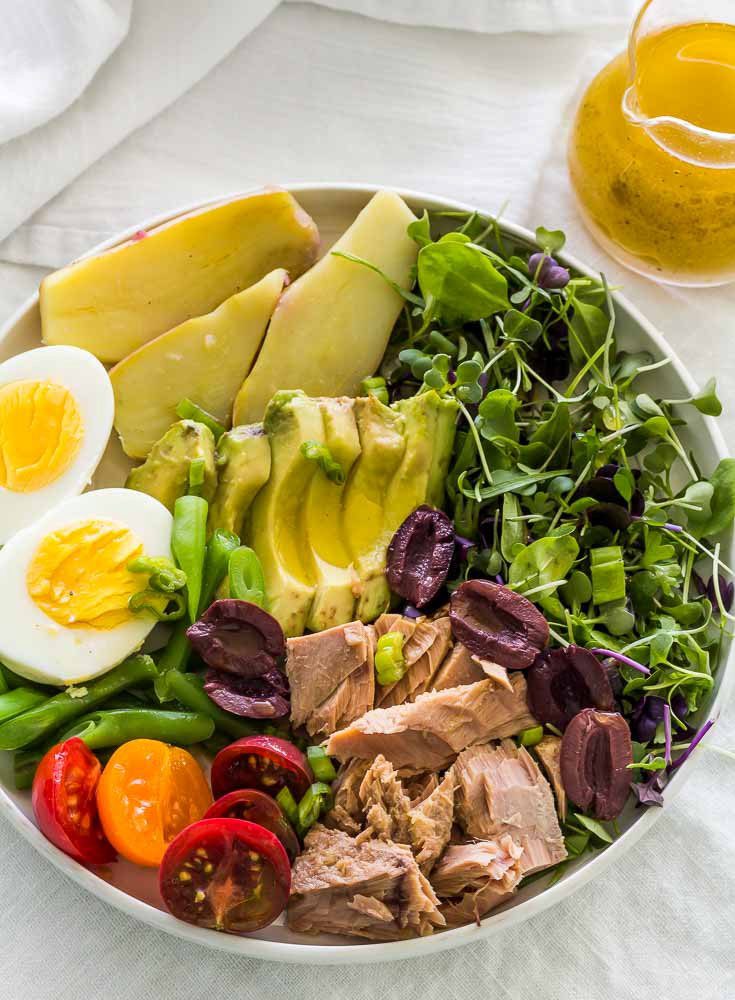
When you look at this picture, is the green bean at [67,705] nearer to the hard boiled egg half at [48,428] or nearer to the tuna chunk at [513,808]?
the hard boiled egg half at [48,428]

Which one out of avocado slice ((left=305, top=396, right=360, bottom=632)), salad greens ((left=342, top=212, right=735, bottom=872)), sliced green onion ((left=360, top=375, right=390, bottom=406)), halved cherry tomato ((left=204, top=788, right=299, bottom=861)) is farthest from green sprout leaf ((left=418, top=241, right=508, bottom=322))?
halved cherry tomato ((left=204, top=788, right=299, bottom=861))

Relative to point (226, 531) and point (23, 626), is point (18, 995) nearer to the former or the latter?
point (23, 626)

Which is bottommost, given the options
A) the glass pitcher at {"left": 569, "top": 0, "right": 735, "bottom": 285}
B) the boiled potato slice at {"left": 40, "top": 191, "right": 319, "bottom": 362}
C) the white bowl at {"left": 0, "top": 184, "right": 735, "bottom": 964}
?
the white bowl at {"left": 0, "top": 184, "right": 735, "bottom": 964}

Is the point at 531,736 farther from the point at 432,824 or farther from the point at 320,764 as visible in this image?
the point at 320,764

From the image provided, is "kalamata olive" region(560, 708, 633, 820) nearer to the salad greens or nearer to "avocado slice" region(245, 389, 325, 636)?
the salad greens

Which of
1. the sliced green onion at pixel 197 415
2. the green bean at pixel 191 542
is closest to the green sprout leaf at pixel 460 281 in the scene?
the sliced green onion at pixel 197 415
